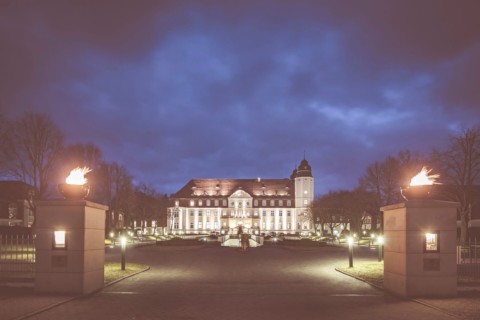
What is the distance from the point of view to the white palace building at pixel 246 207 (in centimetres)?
14650

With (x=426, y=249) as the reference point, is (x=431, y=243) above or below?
above

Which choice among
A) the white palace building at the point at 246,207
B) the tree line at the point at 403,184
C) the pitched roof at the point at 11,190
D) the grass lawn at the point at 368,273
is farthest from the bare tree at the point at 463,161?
the white palace building at the point at 246,207

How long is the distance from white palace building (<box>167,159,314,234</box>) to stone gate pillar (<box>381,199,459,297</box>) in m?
130

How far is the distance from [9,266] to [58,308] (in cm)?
1147

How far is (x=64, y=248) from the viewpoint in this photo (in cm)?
1533

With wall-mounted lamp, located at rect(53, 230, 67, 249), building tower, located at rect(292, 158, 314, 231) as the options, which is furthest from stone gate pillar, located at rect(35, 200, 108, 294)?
building tower, located at rect(292, 158, 314, 231)

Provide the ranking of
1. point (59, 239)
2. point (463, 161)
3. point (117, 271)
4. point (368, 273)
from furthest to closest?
point (463, 161)
point (117, 271)
point (368, 273)
point (59, 239)

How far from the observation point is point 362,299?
1444 cm

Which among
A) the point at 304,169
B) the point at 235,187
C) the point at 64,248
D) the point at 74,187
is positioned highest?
the point at 304,169

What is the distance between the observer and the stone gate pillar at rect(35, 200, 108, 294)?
15086mm

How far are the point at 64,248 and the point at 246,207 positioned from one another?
133 meters

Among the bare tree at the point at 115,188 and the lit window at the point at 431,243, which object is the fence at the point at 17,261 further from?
the bare tree at the point at 115,188

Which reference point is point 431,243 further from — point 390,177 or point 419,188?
point 390,177

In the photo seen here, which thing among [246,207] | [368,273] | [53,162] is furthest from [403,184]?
[246,207]
